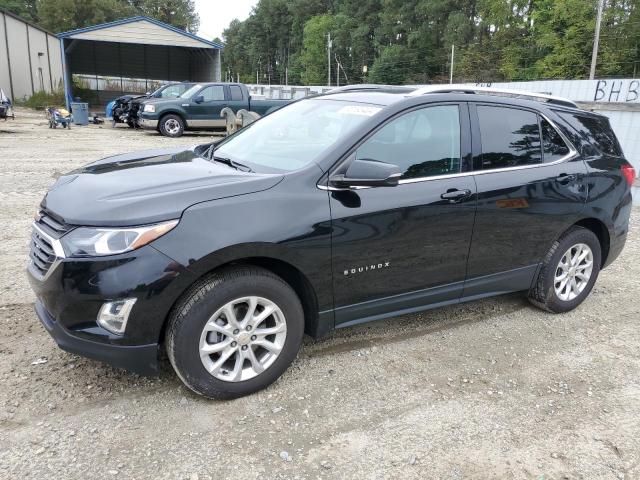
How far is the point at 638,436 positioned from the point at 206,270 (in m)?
2.57

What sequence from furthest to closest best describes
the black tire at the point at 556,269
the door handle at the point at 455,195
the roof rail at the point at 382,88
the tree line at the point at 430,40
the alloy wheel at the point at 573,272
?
the tree line at the point at 430,40 < the alloy wheel at the point at 573,272 < the black tire at the point at 556,269 < the roof rail at the point at 382,88 < the door handle at the point at 455,195

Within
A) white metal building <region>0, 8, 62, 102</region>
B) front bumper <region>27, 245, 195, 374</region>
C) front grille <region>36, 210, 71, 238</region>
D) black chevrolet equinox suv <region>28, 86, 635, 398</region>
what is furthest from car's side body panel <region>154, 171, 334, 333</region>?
white metal building <region>0, 8, 62, 102</region>

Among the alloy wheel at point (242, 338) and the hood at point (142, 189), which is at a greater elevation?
the hood at point (142, 189)

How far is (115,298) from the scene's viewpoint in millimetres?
2656

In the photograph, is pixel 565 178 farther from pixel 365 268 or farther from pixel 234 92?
pixel 234 92

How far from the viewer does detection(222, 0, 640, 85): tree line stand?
46.2 m

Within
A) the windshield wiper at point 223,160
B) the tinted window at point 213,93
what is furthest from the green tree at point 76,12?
the windshield wiper at point 223,160

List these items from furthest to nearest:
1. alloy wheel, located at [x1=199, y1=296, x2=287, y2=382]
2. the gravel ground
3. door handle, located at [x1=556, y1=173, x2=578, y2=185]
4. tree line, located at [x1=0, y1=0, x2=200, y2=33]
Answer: tree line, located at [x1=0, y1=0, x2=200, y2=33] → door handle, located at [x1=556, y1=173, x2=578, y2=185] → alloy wheel, located at [x1=199, y1=296, x2=287, y2=382] → the gravel ground

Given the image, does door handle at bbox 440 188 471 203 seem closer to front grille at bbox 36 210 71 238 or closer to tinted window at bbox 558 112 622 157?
tinted window at bbox 558 112 622 157

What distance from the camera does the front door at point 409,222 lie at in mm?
3236

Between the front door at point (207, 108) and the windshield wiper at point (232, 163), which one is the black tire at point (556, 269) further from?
the front door at point (207, 108)

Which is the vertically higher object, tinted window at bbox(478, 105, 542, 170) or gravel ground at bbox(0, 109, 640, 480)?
tinted window at bbox(478, 105, 542, 170)

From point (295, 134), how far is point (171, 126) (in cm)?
1554

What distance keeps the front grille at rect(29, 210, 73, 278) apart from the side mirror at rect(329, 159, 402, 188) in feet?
4.99
